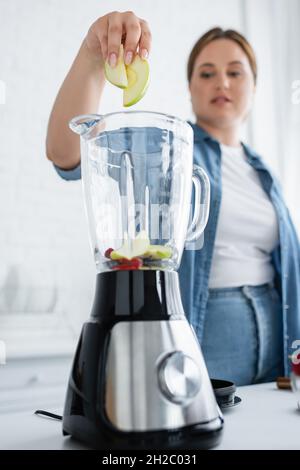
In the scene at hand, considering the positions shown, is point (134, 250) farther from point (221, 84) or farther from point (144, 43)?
point (221, 84)

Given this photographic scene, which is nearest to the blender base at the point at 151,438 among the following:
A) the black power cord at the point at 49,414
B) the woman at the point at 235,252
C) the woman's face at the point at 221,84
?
the black power cord at the point at 49,414

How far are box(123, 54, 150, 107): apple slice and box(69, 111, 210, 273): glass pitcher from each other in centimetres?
5

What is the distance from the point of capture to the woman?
3.45 ft

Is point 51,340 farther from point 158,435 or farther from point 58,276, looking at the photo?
point 158,435

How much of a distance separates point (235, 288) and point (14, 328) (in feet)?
2.47

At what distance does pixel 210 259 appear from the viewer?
108 centimetres

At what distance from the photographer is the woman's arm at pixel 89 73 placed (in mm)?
625

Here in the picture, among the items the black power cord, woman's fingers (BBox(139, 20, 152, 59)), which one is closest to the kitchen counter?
the black power cord

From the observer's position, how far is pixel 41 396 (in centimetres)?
150

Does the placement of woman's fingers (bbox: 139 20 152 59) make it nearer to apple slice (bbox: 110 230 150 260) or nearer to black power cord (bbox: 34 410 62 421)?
apple slice (bbox: 110 230 150 260)

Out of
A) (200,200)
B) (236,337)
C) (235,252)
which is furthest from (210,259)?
(200,200)

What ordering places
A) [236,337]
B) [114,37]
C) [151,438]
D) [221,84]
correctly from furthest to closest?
[221,84] → [236,337] → [114,37] → [151,438]

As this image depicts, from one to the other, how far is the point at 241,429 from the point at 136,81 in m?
0.40

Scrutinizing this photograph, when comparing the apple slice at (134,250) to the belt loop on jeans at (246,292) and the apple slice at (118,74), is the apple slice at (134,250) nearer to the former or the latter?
the apple slice at (118,74)
